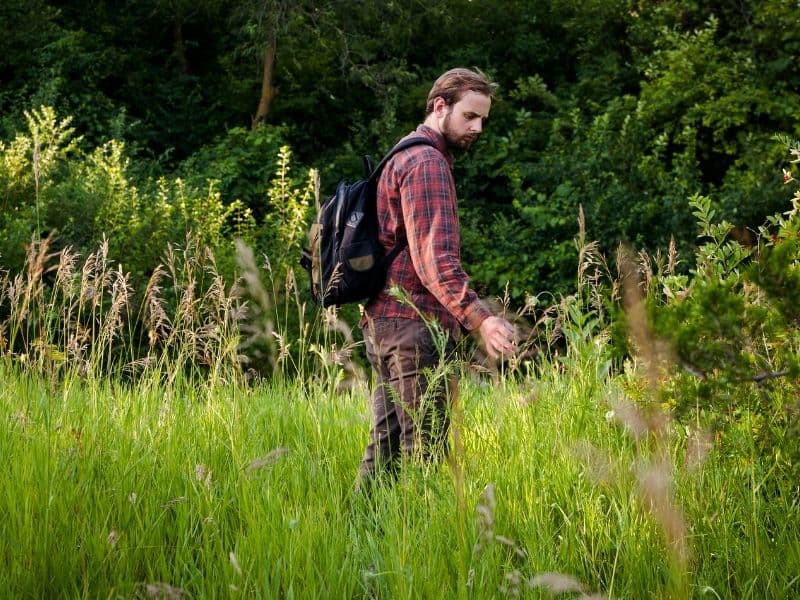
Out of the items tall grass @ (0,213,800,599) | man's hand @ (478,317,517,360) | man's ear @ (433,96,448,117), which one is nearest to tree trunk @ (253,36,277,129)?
tall grass @ (0,213,800,599)

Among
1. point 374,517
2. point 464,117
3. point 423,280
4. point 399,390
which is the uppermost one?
point 464,117

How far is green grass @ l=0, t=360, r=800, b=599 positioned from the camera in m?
2.40

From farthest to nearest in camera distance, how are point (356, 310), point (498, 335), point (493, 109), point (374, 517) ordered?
point (493, 109) < point (356, 310) < point (498, 335) < point (374, 517)

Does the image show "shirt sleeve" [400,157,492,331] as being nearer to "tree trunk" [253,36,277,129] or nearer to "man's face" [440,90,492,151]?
"man's face" [440,90,492,151]

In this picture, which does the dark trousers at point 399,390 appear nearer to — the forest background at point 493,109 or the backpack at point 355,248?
the backpack at point 355,248

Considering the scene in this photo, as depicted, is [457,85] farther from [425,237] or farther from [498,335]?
[498,335]

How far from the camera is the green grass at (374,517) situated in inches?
94.6

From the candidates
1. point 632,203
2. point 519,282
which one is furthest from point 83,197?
point 632,203

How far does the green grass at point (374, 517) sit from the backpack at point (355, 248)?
57 cm

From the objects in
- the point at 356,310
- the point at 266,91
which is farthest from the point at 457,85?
the point at 266,91

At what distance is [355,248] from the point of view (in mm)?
3250

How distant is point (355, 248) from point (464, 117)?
550mm

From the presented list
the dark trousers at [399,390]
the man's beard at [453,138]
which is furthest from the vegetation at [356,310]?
the man's beard at [453,138]

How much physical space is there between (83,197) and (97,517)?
6943 millimetres
